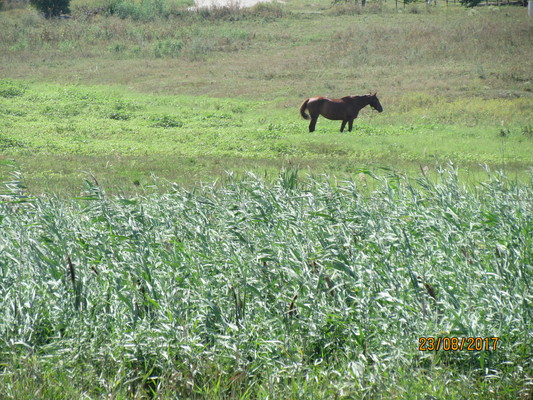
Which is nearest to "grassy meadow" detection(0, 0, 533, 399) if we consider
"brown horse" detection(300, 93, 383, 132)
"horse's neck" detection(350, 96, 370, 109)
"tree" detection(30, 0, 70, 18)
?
"brown horse" detection(300, 93, 383, 132)

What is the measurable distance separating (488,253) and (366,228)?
1.02 meters

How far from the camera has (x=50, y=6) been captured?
46.7m

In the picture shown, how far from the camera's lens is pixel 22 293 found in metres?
4.81

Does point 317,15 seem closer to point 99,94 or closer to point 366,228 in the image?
point 99,94

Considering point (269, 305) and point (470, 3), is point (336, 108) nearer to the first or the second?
point (269, 305)

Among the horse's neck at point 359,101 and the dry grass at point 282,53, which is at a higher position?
the dry grass at point 282,53

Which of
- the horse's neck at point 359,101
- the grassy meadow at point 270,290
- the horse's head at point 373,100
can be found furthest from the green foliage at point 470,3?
the grassy meadow at point 270,290

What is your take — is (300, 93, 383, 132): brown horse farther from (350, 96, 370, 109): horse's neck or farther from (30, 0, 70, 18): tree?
(30, 0, 70, 18): tree

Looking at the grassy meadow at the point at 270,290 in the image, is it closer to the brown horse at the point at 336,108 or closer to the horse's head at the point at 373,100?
the brown horse at the point at 336,108

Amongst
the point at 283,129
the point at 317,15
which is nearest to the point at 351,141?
the point at 283,129
